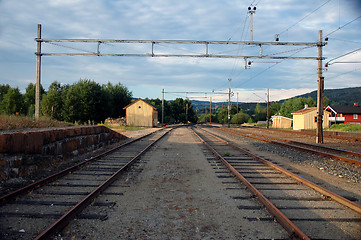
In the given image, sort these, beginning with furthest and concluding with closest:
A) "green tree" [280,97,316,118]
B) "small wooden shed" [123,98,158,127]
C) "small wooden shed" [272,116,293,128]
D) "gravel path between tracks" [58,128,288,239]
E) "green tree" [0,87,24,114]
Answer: "green tree" [280,97,316,118]
"green tree" [0,87,24,114]
"small wooden shed" [272,116,293,128]
"small wooden shed" [123,98,158,127]
"gravel path between tracks" [58,128,288,239]

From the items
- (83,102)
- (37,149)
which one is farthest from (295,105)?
(37,149)

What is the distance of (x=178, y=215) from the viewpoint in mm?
4695

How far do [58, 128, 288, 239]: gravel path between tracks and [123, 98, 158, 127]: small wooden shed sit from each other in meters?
43.2

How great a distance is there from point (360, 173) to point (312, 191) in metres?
3.72

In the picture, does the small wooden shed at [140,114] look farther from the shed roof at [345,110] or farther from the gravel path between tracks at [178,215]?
the gravel path between tracks at [178,215]

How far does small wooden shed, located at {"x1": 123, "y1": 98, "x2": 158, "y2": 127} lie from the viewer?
164 ft

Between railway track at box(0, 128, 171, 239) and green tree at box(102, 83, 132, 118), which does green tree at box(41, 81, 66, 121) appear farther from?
railway track at box(0, 128, 171, 239)

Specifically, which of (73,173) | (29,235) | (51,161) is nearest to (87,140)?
(51,161)

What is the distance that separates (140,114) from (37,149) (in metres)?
42.2

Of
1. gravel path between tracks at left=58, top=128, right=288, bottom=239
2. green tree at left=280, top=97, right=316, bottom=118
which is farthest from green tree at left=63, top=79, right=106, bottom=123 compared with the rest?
green tree at left=280, top=97, right=316, bottom=118

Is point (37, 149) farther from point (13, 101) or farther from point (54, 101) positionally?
point (13, 101)

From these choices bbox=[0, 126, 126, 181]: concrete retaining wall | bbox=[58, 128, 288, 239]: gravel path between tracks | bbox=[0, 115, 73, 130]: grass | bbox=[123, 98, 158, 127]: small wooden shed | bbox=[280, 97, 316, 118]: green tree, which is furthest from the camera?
bbox=[280, 97, 316, 118]: green tree

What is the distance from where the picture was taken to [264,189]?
6.45 m

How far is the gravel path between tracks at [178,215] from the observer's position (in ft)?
12.9
